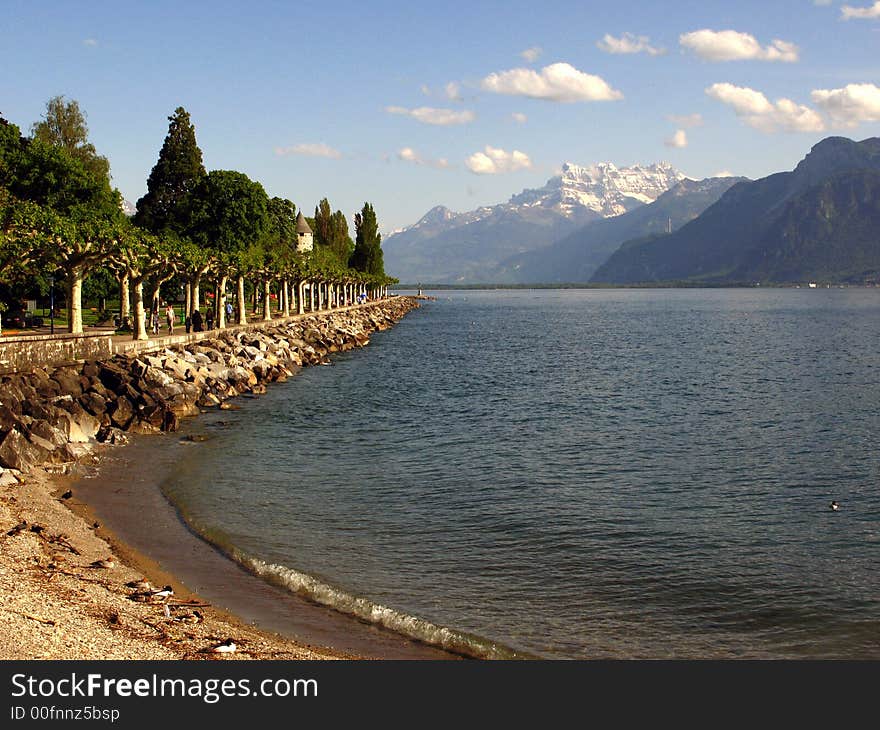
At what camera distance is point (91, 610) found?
13094mm

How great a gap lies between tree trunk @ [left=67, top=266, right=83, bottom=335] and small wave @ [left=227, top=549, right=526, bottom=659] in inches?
1090

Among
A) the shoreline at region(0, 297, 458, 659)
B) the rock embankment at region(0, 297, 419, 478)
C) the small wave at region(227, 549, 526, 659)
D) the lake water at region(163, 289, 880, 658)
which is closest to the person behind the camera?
the shoreline at region(0, 297, 458, 659)

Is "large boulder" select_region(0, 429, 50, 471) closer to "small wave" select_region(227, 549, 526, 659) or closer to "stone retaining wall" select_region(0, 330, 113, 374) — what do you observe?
"stone retaining wall" select_region(0, 330, 113, 374)

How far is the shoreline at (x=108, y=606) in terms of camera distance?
11641 millimetres

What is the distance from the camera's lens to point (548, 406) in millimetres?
42219

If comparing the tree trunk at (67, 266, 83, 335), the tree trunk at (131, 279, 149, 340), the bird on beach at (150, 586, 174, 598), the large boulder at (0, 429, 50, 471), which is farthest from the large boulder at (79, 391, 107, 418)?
the bird on beach at (150, 586, 174, 598)

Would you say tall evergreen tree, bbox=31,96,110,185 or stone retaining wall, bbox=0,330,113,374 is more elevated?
tall evergreen tree, bbox=31,96,110,185

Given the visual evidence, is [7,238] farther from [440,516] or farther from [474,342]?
[474,342]

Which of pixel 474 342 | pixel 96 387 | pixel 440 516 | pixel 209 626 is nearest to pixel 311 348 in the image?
pixel 474 342

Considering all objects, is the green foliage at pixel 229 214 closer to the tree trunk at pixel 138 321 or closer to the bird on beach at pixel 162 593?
the tree trunk at pixel 138 321

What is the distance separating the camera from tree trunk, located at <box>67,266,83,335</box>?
41.5 metres

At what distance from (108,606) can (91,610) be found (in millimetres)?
400
